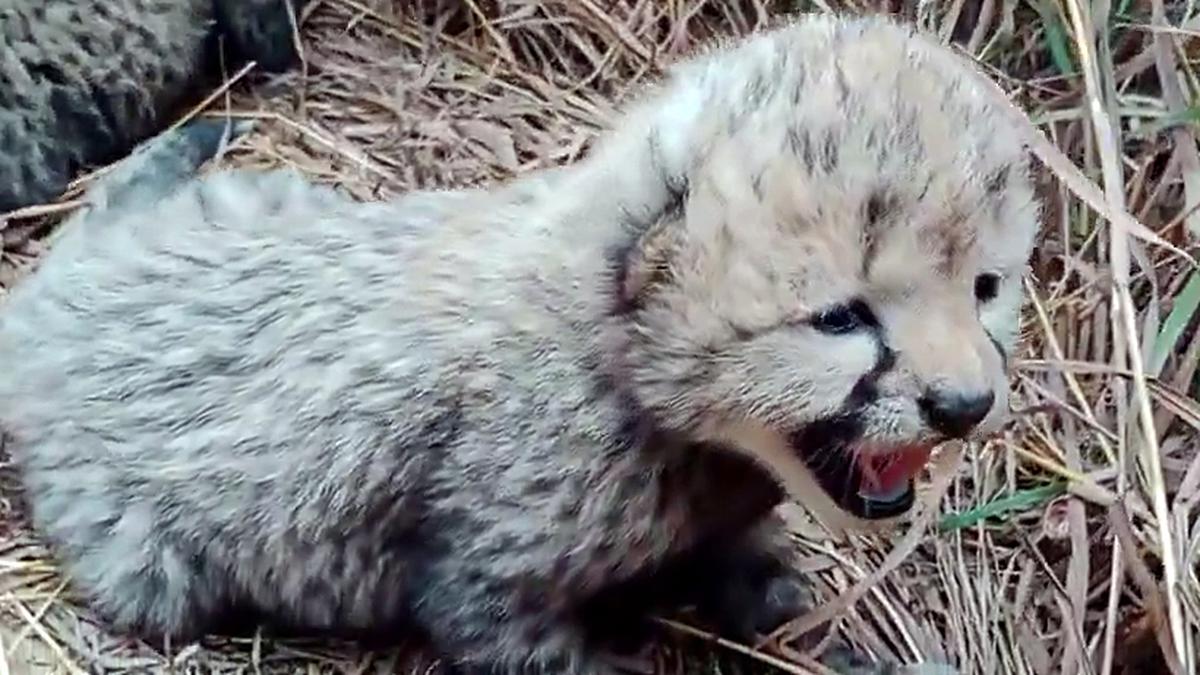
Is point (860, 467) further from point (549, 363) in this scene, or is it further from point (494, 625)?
point (494, 625)

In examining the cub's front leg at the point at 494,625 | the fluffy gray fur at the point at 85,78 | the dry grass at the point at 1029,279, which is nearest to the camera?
the cub's front leg at the point at 494,625

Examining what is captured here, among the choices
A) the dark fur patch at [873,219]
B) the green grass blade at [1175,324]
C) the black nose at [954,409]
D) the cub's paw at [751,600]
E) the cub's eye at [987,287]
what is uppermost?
the dark fur patch at [873,219]

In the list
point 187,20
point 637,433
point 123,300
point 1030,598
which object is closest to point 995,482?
point 1030,598

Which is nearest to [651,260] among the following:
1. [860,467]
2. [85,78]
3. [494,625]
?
[860,467]

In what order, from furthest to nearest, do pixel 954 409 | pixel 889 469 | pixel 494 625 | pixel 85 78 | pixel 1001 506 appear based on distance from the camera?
pixel 85 78 → pixel 1001 506 → pixel 494 625 → pixel 889 469 → pixel 954 409

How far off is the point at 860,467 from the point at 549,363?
0.32 metres

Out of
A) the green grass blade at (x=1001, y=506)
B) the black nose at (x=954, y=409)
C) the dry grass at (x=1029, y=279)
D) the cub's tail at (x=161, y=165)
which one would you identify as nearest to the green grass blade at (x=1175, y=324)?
the dry grass at (x=1029, y=279)

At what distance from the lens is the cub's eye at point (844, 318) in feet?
5.81

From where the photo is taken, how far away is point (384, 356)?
2.08 metres

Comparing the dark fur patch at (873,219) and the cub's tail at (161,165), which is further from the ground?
the dark fur patch at (873,219)

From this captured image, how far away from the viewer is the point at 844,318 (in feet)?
5.82

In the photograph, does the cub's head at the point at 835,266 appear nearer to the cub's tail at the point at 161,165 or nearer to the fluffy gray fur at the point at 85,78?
the cub's tail at the point at 161,165

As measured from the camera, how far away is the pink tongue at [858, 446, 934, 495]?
1.91 meters

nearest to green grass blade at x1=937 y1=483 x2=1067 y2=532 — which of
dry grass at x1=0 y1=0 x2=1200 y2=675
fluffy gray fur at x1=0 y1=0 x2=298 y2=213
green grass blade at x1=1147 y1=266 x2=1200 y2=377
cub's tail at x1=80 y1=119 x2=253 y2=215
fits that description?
dry grass at x1=0 y1=0 x2=1200 y2=675
